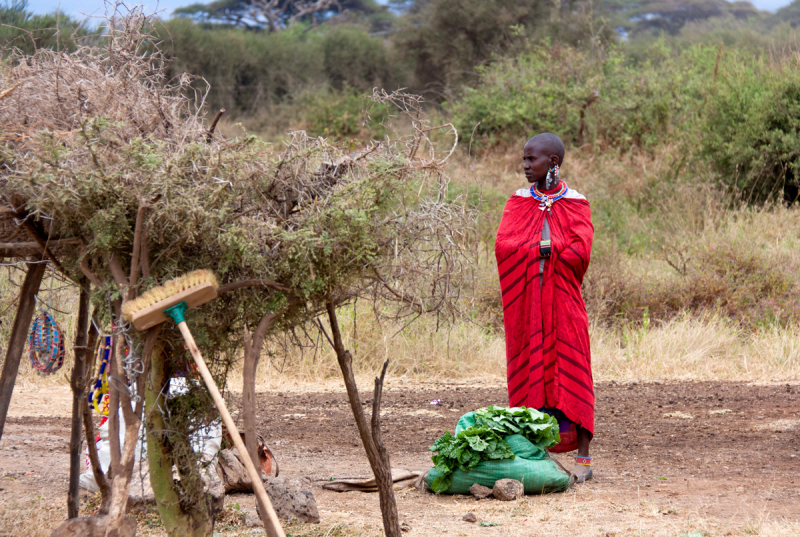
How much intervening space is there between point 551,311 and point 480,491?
979 mm

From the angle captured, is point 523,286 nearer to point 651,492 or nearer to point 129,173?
point 651,492

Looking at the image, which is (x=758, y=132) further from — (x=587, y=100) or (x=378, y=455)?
(x=378, y=455)

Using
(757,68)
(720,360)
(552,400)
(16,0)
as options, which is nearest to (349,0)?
(757,68)

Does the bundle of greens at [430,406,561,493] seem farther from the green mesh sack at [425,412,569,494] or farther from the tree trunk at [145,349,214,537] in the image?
the tree trunk at [145,349,214,537]

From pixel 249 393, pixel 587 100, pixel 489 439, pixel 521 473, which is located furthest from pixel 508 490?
pixel 587 100

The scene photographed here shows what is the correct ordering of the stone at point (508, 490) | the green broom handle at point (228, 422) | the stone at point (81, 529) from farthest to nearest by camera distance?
1. the stone at point (508, 490)
2. the stone at point (81, 529)
3. the green broom handle at point (228, 422)

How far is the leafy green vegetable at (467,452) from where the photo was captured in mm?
4020

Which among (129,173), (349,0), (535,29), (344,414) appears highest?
(349,0)

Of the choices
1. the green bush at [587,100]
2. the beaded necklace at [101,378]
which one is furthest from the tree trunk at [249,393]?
the green bush at [587,100]

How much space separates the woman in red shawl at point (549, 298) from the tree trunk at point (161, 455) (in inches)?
81.0

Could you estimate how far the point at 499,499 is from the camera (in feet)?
13.0

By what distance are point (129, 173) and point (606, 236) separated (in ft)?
27.2

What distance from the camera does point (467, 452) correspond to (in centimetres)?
403

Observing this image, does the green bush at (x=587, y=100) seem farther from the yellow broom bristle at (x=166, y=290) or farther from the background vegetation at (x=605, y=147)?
the yellow broom bristle at (x=166, y=290)
